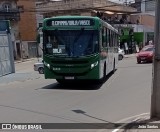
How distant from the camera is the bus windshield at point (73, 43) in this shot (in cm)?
1686

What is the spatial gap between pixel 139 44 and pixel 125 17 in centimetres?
601

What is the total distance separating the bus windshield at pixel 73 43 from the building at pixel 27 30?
49216mm

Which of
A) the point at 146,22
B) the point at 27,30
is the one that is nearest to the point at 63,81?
the point at 27,30

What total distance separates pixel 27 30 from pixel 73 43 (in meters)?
52.9

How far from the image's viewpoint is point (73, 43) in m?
16.9

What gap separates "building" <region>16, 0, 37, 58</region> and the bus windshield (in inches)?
1938

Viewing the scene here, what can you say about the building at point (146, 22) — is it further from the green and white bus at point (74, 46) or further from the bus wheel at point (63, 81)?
the green and white bus at point (74, 46)

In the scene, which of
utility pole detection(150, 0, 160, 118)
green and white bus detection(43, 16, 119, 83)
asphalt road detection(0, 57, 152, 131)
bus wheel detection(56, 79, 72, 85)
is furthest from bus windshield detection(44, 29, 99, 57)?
utility pole detection(150, 0, 160, 118)

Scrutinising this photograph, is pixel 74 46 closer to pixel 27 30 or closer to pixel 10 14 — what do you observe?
pixel 10 14

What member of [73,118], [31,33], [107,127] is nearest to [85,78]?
[73,118]

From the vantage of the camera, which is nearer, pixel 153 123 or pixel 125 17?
pixel 153 123

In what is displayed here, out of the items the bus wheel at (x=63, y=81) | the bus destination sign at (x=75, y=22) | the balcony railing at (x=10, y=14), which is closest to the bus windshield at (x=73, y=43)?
the bus destination sign at (x=75, y=22)

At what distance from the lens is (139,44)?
231ft

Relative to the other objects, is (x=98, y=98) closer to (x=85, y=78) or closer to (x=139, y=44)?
(x=85, y=78)
